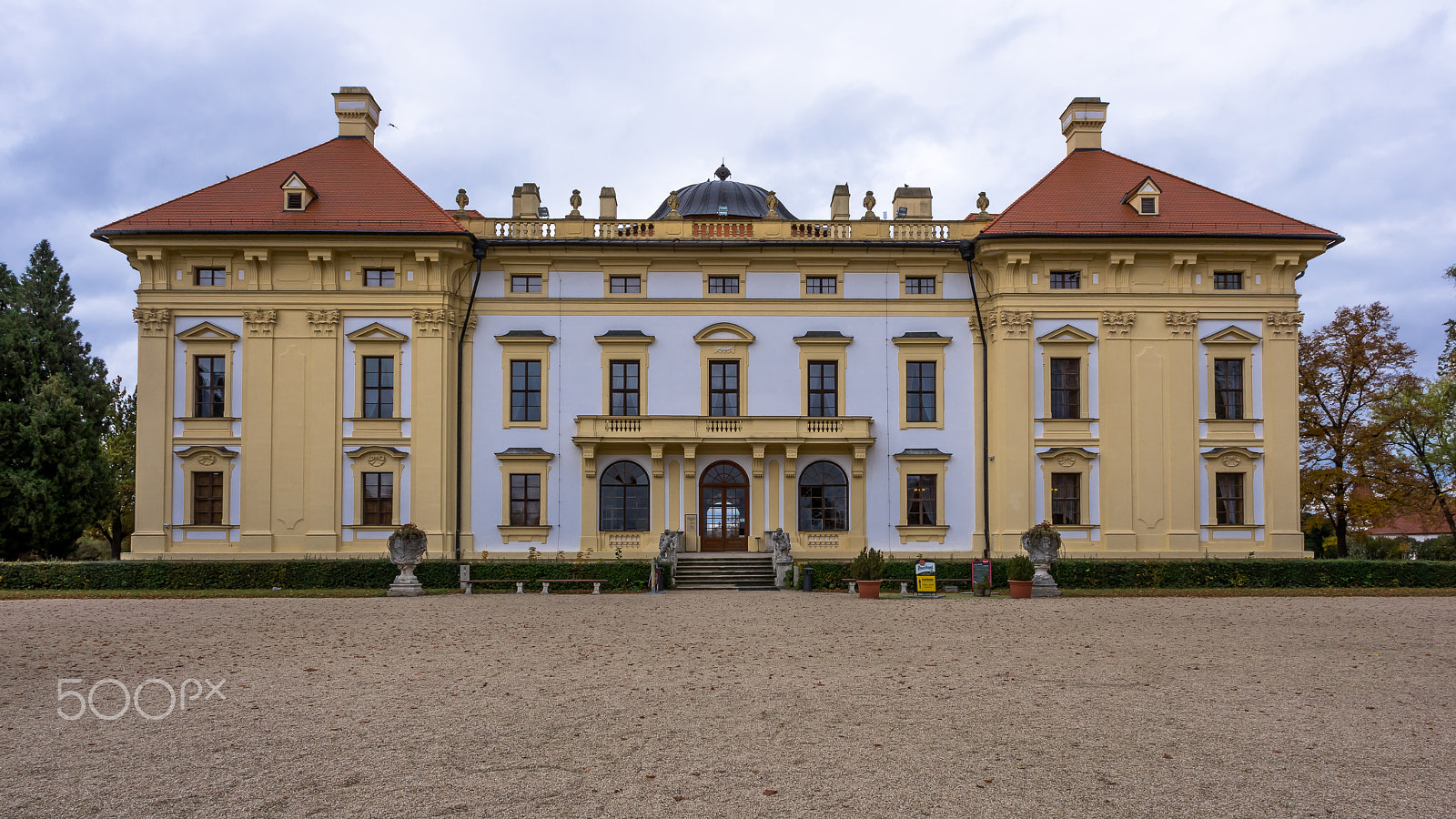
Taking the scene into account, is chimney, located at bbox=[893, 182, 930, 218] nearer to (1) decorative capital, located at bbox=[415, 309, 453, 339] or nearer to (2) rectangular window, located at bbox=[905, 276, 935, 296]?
(2) rectangular window, located at bbox=[905, 276, 935, 296]

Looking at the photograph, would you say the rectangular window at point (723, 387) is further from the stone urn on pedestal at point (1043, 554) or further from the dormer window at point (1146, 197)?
the dormer window at point (1146, 197)

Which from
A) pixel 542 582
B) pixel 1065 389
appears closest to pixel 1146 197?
pixel 1065 389

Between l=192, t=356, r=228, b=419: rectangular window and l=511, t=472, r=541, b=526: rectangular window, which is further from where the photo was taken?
l=511, t=472, r=541, b=526: rectangular window

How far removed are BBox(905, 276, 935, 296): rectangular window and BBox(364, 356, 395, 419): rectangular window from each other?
15797 mm

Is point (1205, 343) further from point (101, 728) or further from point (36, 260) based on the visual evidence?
point (36, 260)

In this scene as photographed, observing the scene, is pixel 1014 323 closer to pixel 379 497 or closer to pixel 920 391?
pixel 920 391

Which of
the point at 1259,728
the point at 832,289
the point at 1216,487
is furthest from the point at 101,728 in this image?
the point at 1216,487

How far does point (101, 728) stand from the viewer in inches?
353

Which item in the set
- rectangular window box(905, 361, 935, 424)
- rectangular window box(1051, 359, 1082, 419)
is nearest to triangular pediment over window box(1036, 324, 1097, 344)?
rectangular window box(1051, 359, 1082, 419)

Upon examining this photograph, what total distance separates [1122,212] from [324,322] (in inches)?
949

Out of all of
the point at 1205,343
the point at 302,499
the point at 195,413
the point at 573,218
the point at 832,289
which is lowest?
the point at 302,499

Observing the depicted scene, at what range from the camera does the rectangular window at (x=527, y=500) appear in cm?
2919

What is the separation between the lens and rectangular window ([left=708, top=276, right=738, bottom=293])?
30125mm

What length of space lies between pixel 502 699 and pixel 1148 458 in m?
23.7
